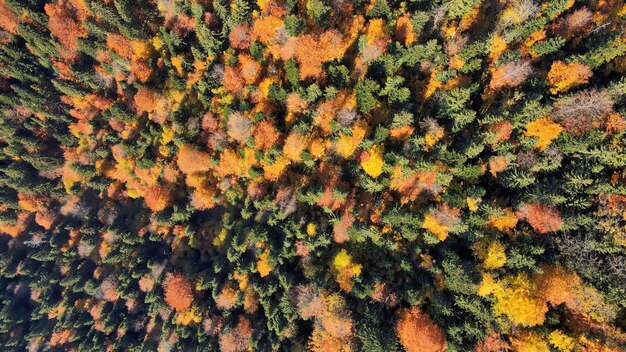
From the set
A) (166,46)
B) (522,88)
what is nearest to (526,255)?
(522,88)

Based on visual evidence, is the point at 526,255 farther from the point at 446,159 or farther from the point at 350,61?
the point at 350,61

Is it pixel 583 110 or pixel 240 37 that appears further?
pixel 240 37

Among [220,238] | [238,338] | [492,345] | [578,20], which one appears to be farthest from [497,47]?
[238,338]

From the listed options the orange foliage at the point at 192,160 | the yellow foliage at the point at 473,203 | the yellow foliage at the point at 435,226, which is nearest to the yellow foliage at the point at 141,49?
the orange foliage at the point at 192,160

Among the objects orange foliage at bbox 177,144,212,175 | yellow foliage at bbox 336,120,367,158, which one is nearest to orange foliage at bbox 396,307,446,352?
yellow foliage at bbox 336,120,367,158

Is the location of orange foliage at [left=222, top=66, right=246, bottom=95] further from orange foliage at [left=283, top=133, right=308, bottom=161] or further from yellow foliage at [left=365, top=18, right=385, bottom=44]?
yellow foliage at [left=365, top=18, right=385, bottom=44]

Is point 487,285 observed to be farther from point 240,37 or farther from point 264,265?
point 240,37
